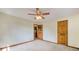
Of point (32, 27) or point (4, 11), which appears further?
point (32, 27)

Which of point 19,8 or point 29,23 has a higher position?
point 19,8

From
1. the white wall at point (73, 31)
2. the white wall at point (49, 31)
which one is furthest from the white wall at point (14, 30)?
the white wall at point (73, 31)

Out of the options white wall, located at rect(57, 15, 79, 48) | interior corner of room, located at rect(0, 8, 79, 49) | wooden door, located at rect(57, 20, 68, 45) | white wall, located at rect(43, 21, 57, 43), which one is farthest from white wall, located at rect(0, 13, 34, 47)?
white wall, located at rect(57, 15, 79, 48)

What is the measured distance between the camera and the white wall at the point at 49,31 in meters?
1.16

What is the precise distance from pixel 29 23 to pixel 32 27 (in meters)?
0.07

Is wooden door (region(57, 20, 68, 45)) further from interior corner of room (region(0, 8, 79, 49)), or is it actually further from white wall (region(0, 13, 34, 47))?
white wall (region(0, 13, 34, 47))

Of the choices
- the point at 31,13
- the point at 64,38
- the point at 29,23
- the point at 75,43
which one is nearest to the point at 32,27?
the point at 29,23

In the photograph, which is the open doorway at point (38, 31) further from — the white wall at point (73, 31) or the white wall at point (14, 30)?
the white wall at point (73, 31)

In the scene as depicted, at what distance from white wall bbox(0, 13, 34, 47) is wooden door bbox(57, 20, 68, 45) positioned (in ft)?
1.25

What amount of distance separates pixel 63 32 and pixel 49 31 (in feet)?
0.69

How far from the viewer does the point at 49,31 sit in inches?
47.7

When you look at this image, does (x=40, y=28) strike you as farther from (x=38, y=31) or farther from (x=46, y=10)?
(x=46, y=10)

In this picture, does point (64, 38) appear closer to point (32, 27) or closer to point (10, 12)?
point (32, 27)
